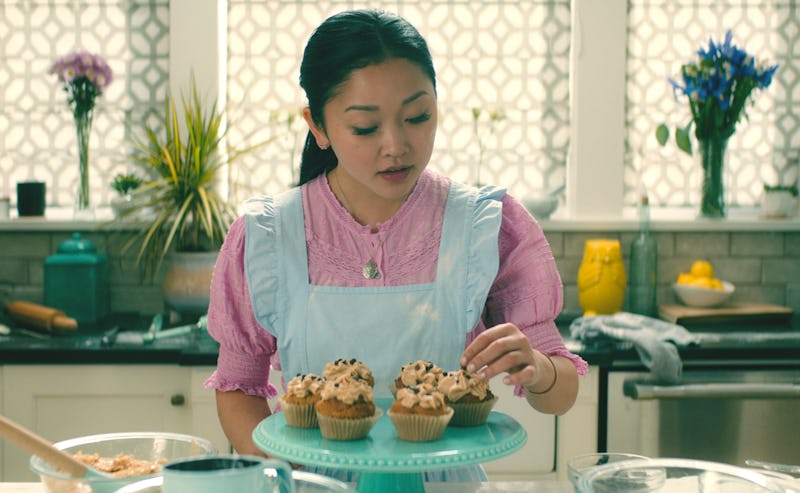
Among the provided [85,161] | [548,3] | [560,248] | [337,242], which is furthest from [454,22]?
[337,242]

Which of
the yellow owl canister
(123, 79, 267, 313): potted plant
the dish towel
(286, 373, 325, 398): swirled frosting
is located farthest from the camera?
the yellow owl canister

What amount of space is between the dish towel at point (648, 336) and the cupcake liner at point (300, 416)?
1.59m

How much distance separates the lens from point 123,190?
3455mm

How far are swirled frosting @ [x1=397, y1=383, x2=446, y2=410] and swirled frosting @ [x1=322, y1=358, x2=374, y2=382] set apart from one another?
0.27 feet

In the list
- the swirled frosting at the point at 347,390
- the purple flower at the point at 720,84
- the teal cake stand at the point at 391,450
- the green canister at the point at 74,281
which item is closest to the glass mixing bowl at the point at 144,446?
the teal cake stand at the point at 391,450

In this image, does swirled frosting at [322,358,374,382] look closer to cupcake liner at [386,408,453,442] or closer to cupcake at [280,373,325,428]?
cupcake at [280,373,325,428]

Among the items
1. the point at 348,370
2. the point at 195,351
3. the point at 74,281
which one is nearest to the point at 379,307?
the point at 348,370

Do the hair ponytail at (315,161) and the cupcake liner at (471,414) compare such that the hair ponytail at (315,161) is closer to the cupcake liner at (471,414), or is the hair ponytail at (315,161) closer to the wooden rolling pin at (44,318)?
the cupcake liner at (471,414)

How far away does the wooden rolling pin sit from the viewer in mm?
3010

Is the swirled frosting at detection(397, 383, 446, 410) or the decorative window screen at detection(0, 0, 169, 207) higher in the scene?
the decorative window screen at detection(0, 0, 169, 207)

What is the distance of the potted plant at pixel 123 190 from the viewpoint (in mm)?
3449

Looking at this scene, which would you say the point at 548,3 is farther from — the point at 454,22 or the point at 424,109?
the point at 424,109

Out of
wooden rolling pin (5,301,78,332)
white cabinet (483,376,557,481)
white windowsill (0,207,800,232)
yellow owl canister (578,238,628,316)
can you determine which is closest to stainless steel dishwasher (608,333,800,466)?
white cabinet (483,376,557,481)

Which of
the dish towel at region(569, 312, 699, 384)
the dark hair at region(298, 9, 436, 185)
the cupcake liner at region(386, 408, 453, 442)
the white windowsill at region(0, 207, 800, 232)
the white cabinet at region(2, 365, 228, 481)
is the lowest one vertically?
the white cabinet at region(2, 365, 228, 481)
